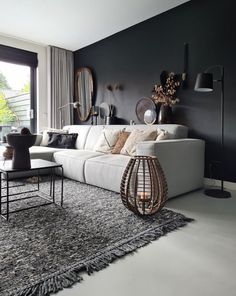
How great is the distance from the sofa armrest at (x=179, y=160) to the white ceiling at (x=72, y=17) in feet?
6.84

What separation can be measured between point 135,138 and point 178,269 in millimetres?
1860

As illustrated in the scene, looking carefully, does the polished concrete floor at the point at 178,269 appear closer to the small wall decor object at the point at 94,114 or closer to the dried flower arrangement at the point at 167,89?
the dried flower arrangement at the point at 167,89

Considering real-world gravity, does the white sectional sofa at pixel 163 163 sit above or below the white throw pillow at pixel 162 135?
below

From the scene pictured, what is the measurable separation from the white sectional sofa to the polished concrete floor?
72 centimetres

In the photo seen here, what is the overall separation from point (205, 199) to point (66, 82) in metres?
3.87

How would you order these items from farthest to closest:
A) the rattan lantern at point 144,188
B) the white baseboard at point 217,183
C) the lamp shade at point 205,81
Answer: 1. the white baseboard at point 217,183
2. the lamp shade at point 205,81
3. the rattan lantern at point 144,188

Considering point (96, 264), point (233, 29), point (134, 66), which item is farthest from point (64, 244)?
point (134, 66)

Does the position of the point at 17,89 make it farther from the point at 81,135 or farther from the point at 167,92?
the point at 167,92

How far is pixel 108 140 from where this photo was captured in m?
3.42

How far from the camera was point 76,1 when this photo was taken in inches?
128

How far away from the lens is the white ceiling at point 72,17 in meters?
3.33

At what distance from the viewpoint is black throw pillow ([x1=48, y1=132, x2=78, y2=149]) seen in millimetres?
4059

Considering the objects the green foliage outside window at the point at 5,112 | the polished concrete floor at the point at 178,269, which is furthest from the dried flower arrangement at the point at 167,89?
the green foliage outside window at the point at 5,112

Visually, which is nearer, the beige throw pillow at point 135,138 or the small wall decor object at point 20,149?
the small wall decor object at point 20,149
